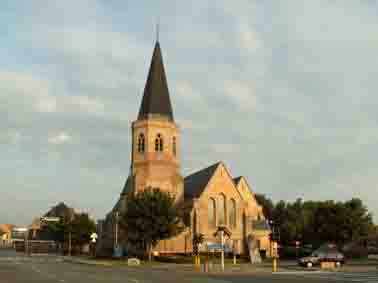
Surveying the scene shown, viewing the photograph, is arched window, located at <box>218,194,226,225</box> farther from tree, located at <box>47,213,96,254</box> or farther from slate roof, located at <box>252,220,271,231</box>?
tree, located at <box>47,213,96,254</box>

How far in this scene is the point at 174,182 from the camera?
225 ft

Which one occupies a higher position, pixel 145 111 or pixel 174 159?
pixel 145 111

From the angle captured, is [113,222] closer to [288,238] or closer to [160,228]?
[160,228]

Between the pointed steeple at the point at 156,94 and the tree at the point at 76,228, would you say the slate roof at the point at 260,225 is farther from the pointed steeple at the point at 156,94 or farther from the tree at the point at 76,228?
the tree at the point at 76,228

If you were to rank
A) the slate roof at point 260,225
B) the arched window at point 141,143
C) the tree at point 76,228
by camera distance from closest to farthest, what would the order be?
the arched window at point 141,143 → the slate roof at point 260,225 → the tree at point 76,228

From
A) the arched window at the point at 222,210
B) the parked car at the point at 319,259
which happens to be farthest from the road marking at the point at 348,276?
the arched window at the point at 222,210

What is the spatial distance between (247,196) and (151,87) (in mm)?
23361

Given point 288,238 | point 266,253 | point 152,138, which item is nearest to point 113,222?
point 152,138

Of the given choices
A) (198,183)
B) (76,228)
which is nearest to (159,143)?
(198,183)

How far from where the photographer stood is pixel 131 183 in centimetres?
6850

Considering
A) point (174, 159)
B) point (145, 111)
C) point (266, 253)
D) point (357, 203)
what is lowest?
point (266, 253)

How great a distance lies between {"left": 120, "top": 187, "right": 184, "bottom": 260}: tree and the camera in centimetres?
5623

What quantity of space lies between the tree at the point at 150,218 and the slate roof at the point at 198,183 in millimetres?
9651

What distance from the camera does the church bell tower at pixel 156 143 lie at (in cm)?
6738
